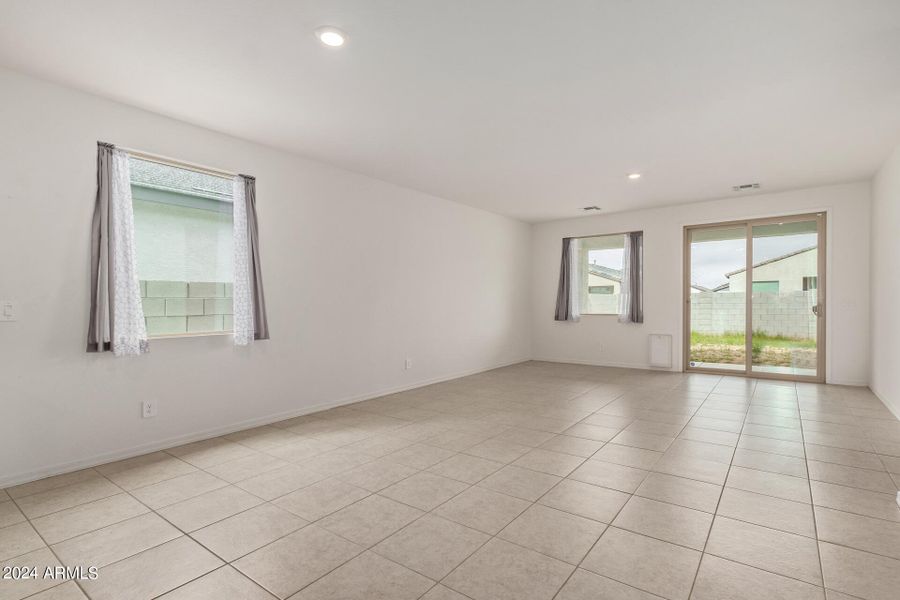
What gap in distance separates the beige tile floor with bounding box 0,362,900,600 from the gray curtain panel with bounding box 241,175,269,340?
3.00 ft

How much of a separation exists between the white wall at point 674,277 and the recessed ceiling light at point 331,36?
5.89 m

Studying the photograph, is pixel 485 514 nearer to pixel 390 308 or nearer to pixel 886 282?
pixel 390 308

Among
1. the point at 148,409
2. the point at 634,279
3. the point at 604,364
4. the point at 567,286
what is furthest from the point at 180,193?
the point at 604,364

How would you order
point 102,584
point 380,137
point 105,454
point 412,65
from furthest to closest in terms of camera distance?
point 380,137, point 105,454, point 412,65, point 102,584

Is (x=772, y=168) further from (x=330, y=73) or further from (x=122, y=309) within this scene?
(x=122, y=309)

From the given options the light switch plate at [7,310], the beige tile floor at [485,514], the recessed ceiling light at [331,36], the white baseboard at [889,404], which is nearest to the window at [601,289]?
the white baseboard at [889,404]

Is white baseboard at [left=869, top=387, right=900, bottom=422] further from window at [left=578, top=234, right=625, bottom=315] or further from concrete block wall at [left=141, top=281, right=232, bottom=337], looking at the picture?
concrete block wall at [left=141, top=281, right=232, bottom=337]

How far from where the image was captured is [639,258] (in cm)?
709

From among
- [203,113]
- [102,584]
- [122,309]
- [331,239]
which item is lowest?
[102,584]

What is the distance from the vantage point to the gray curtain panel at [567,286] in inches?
306

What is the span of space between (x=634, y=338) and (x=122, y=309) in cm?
670

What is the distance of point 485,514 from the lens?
92.0 inches

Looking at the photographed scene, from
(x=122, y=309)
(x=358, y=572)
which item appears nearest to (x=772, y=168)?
Answer: (x=358, y=572)

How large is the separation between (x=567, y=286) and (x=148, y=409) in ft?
20.7
